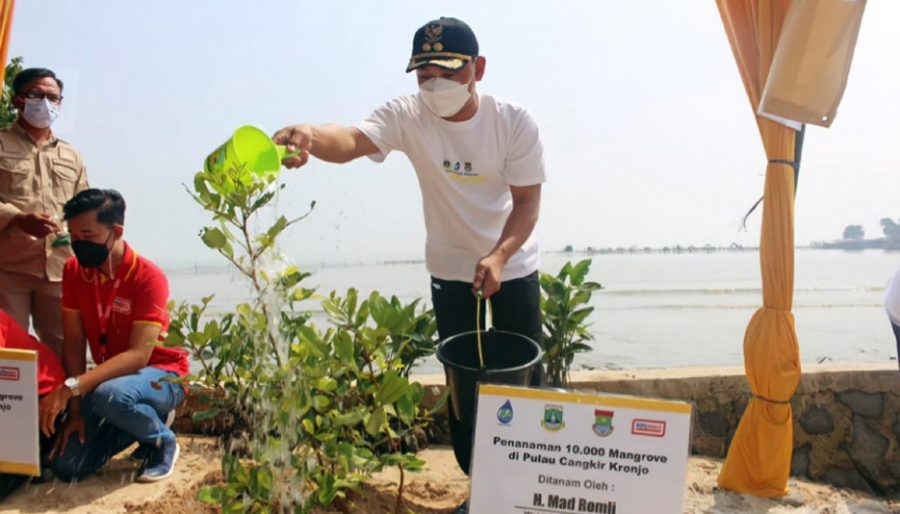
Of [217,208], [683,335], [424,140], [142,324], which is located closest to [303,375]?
[217,208]

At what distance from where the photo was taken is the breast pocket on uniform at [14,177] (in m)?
3.10

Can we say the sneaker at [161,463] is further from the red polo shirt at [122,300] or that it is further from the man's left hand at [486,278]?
the man's left hand at [486,278]

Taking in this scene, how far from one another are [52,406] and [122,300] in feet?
1.48

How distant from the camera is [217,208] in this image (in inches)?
70.0

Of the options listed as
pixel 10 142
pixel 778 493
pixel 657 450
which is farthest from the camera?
pixel 10 142

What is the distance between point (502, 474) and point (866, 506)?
1.80 metres

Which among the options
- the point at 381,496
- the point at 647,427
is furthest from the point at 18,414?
the point at 647,427

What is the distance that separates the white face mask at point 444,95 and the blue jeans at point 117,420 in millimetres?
1387

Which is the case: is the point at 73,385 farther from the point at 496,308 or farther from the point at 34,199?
the point at 496,308

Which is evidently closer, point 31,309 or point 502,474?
point 502,474

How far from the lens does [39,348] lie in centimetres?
271

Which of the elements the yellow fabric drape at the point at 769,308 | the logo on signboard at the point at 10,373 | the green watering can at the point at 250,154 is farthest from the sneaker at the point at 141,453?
the yellow fabric drape at the point at 769,308

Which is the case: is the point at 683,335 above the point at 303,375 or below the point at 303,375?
below

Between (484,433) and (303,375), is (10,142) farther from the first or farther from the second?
(484,433)
